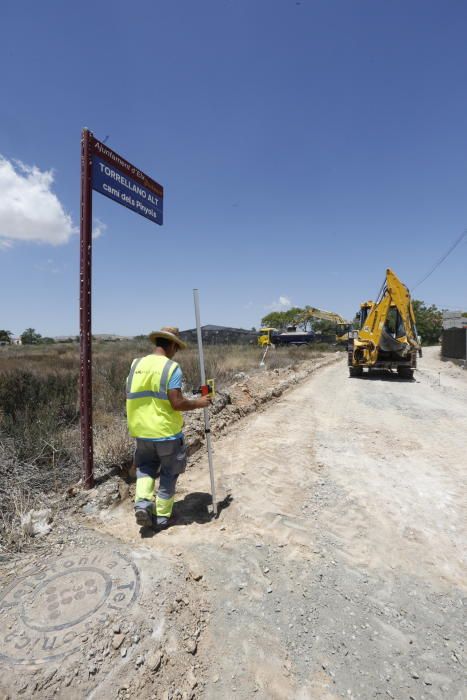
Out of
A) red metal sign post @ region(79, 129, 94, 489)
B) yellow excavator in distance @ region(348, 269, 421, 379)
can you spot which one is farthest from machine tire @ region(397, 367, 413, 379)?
red metal sign post @ region(79, 129, 94, 489)

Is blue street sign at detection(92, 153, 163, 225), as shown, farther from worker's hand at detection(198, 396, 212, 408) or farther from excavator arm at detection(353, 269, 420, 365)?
excavator arm at detection(353, 269, 420, 365)

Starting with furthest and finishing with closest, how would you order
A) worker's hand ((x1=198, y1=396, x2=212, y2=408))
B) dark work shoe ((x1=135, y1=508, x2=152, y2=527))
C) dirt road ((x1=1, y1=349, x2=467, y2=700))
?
worker's hand ((x1=198, y1=396, x2=212, y2=408)), dark work shoe ((x1=135, y1=508, x2=152, y2=527)), dirt road ((x1=1, y1=349, x2=467, y2=700))

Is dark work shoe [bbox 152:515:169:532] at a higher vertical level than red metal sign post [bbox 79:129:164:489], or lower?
lower

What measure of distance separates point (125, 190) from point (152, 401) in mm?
2385

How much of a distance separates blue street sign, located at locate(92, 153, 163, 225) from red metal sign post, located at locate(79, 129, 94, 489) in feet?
0.31

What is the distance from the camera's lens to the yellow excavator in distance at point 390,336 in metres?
12.4

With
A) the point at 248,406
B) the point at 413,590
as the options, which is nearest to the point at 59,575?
the point at 413,590

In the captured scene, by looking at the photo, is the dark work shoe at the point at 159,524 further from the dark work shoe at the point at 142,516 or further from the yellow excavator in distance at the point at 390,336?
the yellow excavator in distance at the point at 390,336

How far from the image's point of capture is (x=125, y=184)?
3.73 metres

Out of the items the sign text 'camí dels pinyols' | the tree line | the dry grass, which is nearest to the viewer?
the dry grass

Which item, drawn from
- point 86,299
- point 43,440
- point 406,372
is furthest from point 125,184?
point 406,372

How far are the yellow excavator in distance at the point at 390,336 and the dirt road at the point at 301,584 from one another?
8.09 m

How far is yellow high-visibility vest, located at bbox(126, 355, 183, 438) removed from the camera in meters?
2.98

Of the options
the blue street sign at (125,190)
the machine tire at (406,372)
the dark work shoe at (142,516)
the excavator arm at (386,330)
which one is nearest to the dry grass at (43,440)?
the dark work shoe at (142,516)
